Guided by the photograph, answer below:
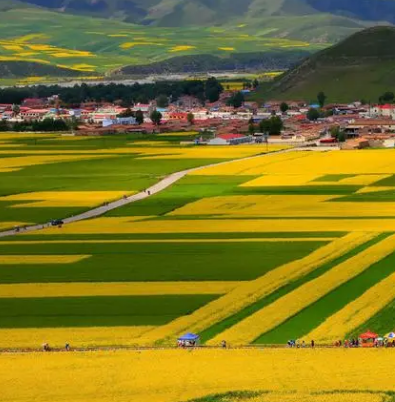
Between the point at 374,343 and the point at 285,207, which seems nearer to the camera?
the point at 374,343

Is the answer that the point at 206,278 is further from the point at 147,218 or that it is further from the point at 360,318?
the point at 147,218

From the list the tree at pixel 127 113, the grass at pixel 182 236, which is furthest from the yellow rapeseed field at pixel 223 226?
the tree at pixel 127 113

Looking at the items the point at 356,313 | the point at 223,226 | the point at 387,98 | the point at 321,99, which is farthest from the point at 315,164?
the point at 321,99

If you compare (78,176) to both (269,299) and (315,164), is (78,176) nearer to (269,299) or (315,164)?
(315,164)

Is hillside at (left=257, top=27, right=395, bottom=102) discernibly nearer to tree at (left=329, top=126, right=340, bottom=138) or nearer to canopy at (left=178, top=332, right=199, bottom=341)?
tree at (left=329, top=126, right=340, bottom=138)

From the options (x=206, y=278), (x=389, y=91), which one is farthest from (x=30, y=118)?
(x=206, y=278)
